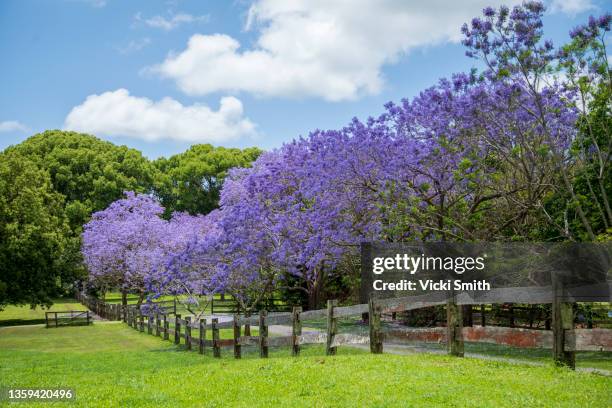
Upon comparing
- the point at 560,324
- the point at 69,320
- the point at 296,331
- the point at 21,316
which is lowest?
the point at 21,316

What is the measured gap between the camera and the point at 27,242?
34938mm

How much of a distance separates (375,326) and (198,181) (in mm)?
55438

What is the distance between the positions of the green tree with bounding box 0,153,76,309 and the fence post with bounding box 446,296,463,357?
28.5 m

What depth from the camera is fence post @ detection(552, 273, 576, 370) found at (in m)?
9.56

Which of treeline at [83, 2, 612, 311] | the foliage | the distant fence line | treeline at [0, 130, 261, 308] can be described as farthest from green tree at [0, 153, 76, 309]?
the distant fence line

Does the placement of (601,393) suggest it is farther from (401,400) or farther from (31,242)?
(31,242)

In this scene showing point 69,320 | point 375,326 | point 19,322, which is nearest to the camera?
point 375,326

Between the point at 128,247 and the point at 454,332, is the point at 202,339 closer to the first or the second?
the point at 454,332

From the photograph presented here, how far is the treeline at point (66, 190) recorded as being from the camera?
116 ft

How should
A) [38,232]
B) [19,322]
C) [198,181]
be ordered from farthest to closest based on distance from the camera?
1. [198,181]
2. [19,322]
3. [38,232]

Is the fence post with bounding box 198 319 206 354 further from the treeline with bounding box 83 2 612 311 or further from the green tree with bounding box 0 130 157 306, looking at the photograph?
the green tree with bounding box 0 130 157 306

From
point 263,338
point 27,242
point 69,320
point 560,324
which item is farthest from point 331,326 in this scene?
point 69,320

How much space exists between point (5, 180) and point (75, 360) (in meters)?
21.3

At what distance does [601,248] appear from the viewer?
16.3 metres
